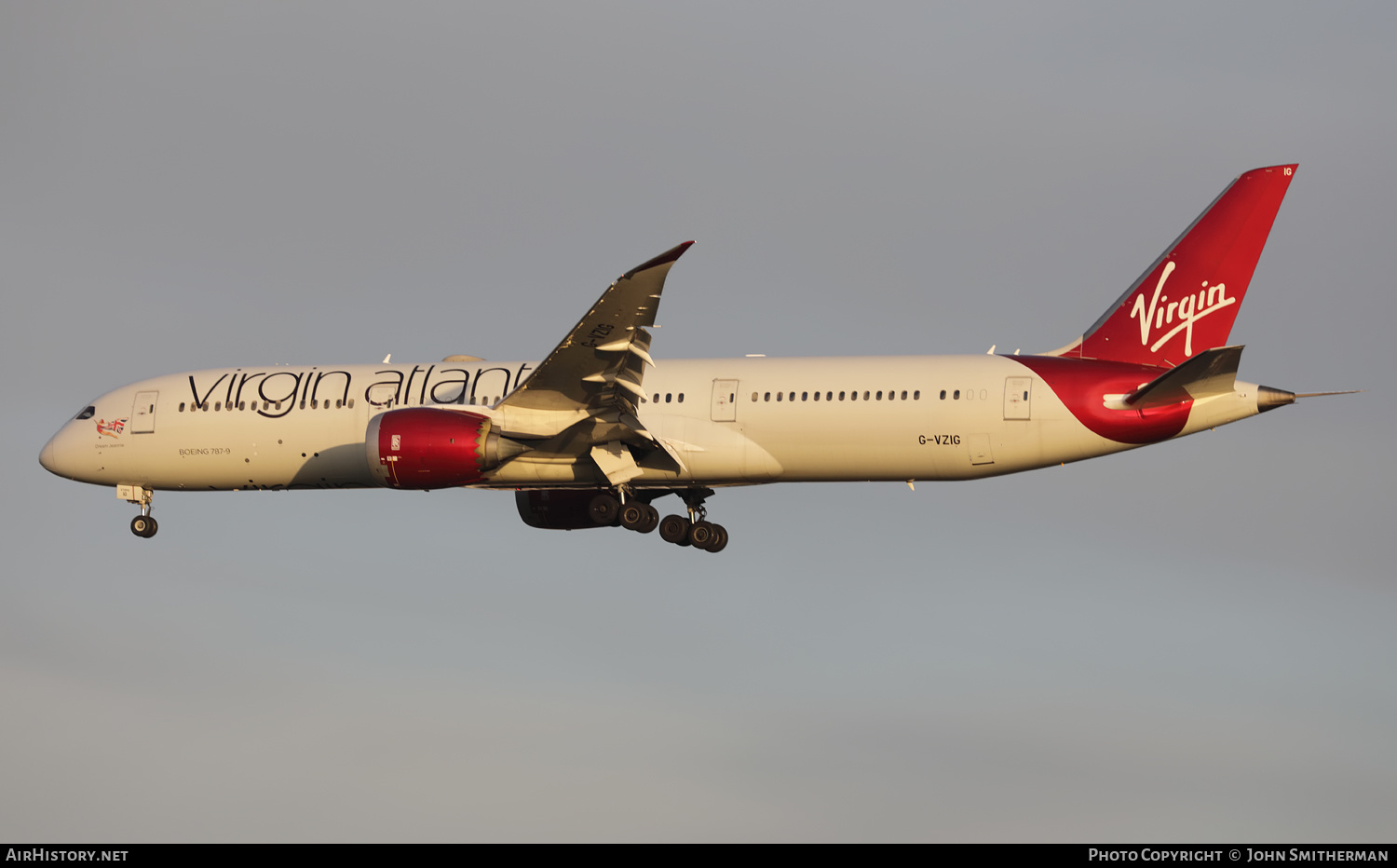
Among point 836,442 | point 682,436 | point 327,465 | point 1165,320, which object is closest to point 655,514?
point 682,436

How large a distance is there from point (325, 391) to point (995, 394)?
14295mm

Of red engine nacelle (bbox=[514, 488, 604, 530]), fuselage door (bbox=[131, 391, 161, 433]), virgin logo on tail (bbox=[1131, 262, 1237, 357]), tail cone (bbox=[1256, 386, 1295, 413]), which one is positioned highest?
fuselage door (bbox=[131, 391, 161, 433])

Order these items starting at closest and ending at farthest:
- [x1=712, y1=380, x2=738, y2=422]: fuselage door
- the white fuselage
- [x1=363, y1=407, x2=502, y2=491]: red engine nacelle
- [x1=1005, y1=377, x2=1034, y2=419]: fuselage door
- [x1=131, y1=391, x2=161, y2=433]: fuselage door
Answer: [x1=1005, y1=377, x2=1034, y2=419]: fuselage door < the white fuselage < [x1=363, y1=407, x2=502, y2=491]: red engine nacelle < [x1=712, y1=380, x2=738, y2=422]: fuselage door < [x1=131, y1=391, x2=161, y2=433]: fuselage door

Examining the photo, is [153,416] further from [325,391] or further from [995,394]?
[995,394]

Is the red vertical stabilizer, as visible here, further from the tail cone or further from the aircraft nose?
the aircraft nose

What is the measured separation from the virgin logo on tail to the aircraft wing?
971 centimetres

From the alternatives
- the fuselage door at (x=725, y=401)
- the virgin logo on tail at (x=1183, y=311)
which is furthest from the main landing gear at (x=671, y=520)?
the virgin logo on tail at (x=1183, y=311)

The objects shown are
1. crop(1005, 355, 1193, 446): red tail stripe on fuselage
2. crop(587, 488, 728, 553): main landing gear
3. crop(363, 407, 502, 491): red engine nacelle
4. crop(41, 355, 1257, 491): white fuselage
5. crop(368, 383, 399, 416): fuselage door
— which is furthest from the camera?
crop(368, 383, 399, 416): fuselage door

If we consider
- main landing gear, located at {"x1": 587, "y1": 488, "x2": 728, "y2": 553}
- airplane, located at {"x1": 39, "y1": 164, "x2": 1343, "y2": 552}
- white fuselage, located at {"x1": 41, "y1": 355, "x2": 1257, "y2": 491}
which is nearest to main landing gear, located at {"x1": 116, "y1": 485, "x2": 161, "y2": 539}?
white fuselage, located at {"x1": 41, "y1": 355, "x2": 1257, "y2": 491}

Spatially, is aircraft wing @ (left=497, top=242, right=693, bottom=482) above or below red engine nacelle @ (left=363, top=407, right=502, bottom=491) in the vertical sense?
above

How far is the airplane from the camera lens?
30484 millimetres

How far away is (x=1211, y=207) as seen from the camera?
32062 millimetres

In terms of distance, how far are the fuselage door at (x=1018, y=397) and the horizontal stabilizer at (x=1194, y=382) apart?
1.78 meters

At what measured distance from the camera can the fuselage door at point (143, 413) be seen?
36.8 metres
